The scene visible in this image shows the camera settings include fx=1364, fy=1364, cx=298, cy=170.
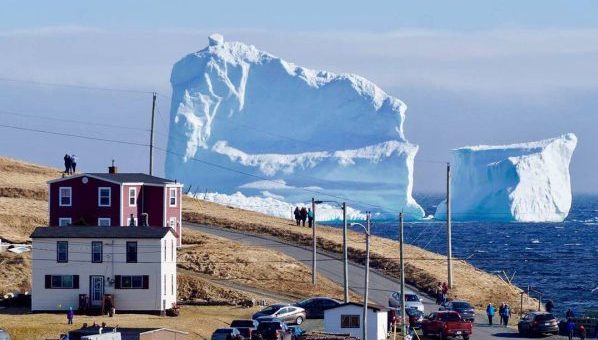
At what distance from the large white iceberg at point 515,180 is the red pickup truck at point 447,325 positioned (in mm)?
101119

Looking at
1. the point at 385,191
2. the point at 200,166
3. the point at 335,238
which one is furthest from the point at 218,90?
the point at 335,238

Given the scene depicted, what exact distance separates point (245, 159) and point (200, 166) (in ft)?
20.6

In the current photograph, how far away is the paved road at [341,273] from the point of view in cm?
6792

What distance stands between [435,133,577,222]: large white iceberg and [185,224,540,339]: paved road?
7250 cm

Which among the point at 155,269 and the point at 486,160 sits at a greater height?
the point at 486,160

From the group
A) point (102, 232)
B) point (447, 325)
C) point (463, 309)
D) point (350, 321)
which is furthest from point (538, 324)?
point (102, 232)

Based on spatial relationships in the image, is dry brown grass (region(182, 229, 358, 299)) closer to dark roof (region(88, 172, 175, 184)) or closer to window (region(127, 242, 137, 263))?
dark roof (region(88, 172, 175, 184))

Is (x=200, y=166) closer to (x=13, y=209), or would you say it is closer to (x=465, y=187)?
(x=465, y=187)

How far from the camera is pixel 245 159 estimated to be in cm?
17112

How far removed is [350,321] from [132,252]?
13177 millimetres

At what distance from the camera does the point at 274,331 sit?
2312 inches

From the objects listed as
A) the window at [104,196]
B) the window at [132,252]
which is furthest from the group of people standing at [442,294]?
the window at [104,196]

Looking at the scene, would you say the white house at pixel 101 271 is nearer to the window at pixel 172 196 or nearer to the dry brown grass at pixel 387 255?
the window at pixel 172 196

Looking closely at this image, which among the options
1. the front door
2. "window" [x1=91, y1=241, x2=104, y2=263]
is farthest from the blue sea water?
"window" [x1=91, y1=241, x2=104, y2=263]
